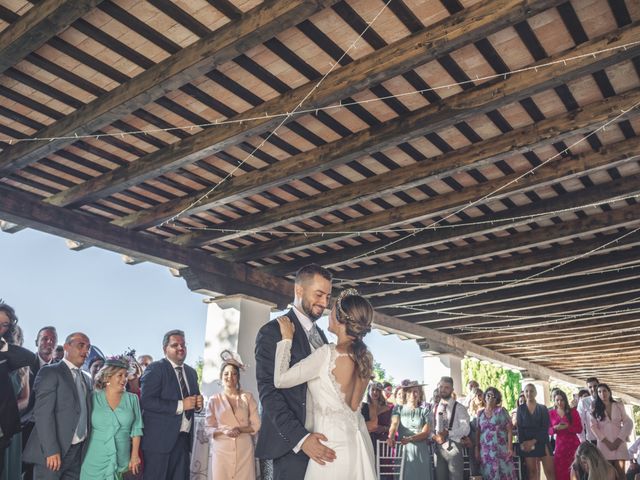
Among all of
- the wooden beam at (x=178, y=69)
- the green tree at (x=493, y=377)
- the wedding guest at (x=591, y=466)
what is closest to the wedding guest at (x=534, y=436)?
the wedding guest at (x=591, y=466)

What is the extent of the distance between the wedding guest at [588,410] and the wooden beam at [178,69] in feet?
20.7

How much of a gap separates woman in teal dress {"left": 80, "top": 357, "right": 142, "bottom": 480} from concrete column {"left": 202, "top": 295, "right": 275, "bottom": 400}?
14.3 ft

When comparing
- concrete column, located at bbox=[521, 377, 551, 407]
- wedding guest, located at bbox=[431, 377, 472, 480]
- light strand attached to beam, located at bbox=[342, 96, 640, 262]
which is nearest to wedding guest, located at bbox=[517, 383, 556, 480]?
wedding guest, located at bbox=[431, 377, 472, 480]

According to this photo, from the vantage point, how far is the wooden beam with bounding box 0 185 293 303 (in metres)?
6.69

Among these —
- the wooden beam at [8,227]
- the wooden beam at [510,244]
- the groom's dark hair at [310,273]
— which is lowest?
the groom's dark hair at [310,273]

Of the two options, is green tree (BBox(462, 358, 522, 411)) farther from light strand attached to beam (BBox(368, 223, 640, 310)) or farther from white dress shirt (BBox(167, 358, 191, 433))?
white dress shirt (BBox(167, 358, 191, 433))

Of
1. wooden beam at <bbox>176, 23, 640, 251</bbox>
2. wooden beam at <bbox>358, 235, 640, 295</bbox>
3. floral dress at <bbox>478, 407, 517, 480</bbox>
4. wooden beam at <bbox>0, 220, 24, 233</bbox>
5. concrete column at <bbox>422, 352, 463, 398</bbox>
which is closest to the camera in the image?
wooden beam at <bbox>176, 23, 640, 251</bbox>

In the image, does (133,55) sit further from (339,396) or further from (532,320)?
(532,320)

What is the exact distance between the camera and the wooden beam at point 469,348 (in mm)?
11820

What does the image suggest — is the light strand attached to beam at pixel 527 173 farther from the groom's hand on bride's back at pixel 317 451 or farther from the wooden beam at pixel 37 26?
the wooden beam at pixel 37 26

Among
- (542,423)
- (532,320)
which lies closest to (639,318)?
(532,320)

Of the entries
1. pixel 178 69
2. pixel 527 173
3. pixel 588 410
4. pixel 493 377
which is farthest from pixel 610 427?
pixel 493 377

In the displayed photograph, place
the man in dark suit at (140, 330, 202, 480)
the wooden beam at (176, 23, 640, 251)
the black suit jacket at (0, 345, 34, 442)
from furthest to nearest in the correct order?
the man in dark suit at (140, 330, 202, 480) < the wooden beam at (176, 23, 640, 251) < the black suit jacket at (0, 345, 34, 442)

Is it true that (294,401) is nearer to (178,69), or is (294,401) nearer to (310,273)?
(310,273)
